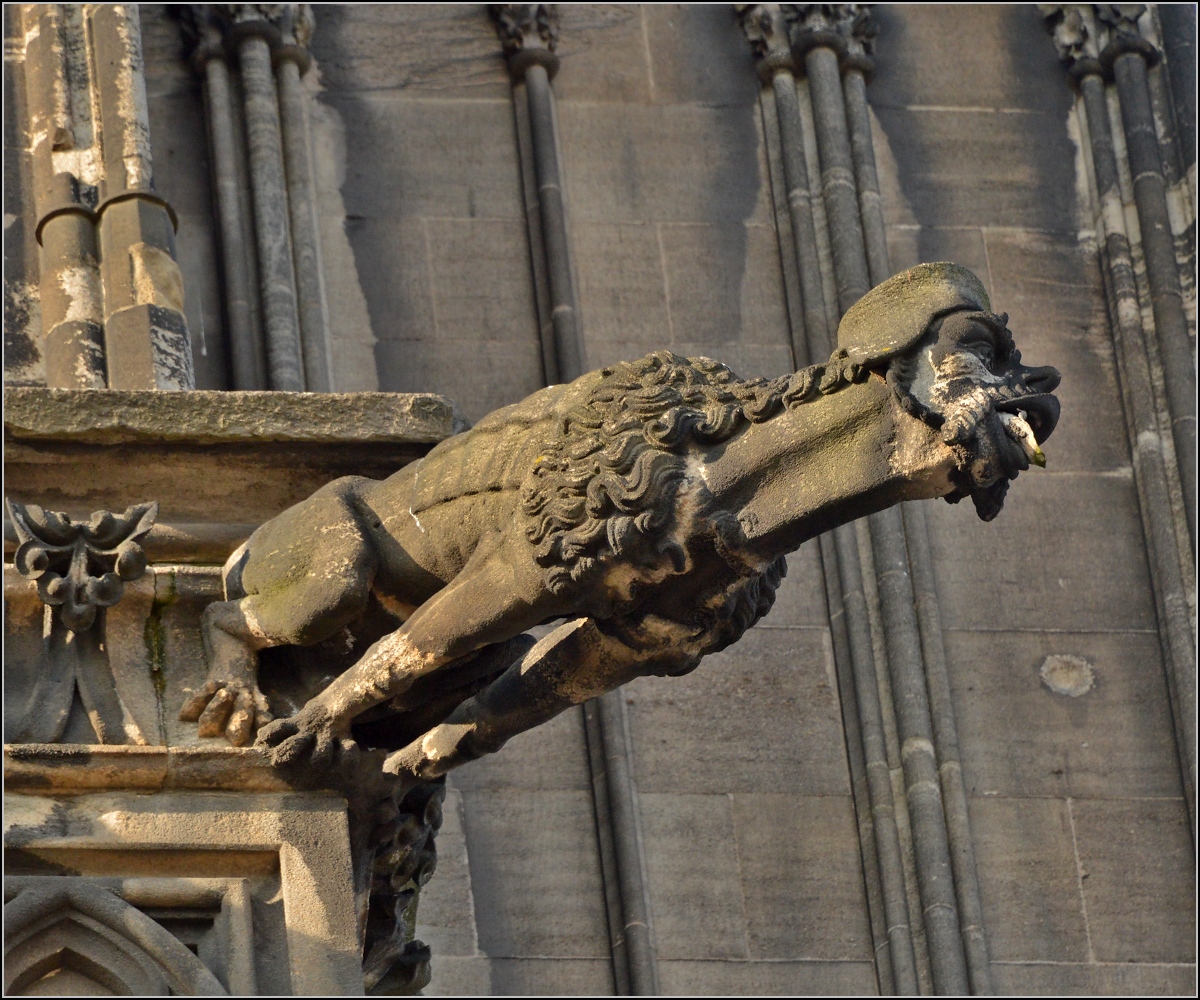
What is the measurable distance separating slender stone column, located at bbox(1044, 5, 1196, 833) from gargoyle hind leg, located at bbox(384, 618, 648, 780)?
299 cm

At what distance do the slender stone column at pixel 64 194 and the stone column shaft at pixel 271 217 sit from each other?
109 cm

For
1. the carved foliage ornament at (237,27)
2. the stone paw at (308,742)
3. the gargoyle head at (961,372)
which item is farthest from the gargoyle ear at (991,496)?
the carved foliage ornament at (237,27)

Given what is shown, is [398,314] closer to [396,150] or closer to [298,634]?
[396,150]

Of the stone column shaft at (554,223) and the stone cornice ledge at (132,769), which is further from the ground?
the stone column shaft at (554,223)

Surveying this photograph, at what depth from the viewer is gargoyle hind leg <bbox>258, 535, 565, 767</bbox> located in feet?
20.2

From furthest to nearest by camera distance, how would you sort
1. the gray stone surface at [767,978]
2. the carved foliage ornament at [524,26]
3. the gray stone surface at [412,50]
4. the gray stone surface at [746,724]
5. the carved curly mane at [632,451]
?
1. the carved foliage ornament at [524,26]
2. the gray stone surface at [412,50]
3. the gray stone surface at [746,724]
4. the gray stone surface at [767,978]
5. the carved curly mane at [632,451]

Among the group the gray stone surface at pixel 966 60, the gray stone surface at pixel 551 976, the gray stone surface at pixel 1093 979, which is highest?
the gray stone surface at pixel 966 60

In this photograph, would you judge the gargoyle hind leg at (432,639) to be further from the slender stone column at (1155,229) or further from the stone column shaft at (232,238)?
the slender stone column at (1155,229)

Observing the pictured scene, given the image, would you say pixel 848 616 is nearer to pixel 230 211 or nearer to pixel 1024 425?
pixel 230 211

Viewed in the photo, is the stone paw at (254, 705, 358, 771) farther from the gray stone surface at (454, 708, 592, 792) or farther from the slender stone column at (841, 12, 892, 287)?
the slender stone column at (841, 12, 892, 287)

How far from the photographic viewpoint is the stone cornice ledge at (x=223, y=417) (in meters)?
6.64

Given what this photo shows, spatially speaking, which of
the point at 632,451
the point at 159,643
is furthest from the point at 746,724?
the point at 632,451

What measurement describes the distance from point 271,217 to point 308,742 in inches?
117

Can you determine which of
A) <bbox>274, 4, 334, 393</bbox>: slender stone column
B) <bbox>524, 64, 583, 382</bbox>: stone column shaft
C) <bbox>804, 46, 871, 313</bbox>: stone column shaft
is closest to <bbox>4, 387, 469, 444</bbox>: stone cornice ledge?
<bbox>274, 4, 334, 393</bbox>: slender stone column
